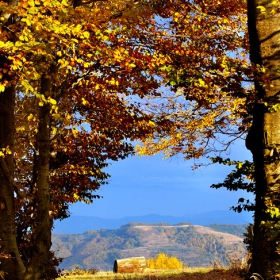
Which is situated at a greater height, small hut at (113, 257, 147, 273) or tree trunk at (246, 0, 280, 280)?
tree trunk at (246, 0, 280, 280)

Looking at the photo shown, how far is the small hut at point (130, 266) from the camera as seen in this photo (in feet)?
60.3

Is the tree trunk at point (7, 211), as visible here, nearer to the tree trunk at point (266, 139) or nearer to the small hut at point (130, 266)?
the tree trunk at point (266, 139)

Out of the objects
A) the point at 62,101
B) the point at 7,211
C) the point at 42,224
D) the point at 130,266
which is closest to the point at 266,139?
the point at 42,224

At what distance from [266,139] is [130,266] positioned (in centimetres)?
1369

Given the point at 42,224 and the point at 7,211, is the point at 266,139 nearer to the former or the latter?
the point at 42,224

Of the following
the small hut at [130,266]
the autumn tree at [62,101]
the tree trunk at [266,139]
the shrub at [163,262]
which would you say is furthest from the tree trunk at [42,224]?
the shrub at [163,262]

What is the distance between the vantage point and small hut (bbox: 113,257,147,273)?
18.4 metres

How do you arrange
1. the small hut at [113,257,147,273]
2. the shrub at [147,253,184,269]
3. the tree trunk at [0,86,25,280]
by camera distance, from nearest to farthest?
the tree trunk at [0,86,25,280], the small hut at [113,257,147,273], the shrub at [147,253,184,269]

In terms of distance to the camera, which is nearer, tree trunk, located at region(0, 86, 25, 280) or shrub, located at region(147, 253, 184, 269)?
tree trunk, located at region(0, 86, 25, 280)

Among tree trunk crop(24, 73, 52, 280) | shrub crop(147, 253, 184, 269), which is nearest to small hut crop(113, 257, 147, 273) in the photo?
shrub crop(147, 253, 184, 269)

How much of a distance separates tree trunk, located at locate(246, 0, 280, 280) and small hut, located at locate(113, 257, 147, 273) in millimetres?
12722

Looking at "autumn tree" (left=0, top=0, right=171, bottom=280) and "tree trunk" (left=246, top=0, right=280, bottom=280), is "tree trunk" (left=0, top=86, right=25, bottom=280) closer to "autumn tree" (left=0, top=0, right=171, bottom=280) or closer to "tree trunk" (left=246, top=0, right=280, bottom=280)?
"autumn tree" (left=0, top=0, right=171, bottom=280)

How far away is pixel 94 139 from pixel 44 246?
4847 mm

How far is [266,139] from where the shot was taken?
6609 mm
